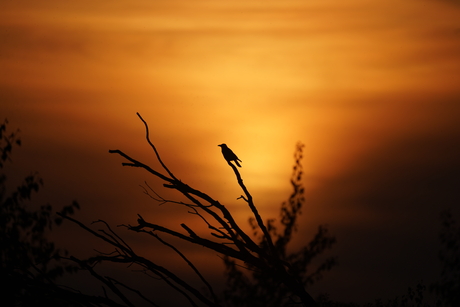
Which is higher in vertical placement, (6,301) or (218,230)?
(218,230)

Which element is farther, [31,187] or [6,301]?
[31,187]

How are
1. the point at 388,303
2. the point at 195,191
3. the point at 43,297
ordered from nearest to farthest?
the point at 43,297 < the point at 195,191 < the point at 388,303

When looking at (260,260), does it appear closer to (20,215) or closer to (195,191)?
(195,191)

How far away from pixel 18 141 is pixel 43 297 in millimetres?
8823

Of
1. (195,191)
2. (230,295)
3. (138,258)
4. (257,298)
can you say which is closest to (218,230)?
(195,191)

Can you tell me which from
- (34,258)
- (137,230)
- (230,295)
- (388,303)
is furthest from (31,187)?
(137,230)

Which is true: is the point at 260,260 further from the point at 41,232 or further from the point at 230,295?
the point at 41,232

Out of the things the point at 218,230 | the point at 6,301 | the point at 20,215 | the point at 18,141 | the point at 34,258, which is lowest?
the point at 6,301

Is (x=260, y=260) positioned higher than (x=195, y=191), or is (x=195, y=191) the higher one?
(x=195, y=191)

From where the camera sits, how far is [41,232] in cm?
1130

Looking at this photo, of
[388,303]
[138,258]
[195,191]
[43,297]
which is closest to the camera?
[43,297]

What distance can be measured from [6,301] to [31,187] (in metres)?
8.29

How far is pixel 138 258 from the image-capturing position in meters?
3.53

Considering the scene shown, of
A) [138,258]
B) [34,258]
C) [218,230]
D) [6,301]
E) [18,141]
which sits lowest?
[6,301]
